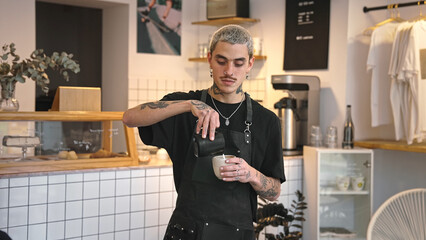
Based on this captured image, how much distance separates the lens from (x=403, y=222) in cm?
341

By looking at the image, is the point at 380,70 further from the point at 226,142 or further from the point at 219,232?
the point at 219,232

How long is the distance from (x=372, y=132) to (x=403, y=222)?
4.72 feet

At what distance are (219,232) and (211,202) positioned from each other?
0.11 metres

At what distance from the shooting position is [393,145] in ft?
13.8

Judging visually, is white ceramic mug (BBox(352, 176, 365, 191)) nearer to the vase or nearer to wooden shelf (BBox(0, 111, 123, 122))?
wooden shelf (BBox(0, 111, 123, 122))

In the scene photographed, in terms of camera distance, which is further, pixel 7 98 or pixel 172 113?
pixel 7 98

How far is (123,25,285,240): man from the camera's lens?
195 cm

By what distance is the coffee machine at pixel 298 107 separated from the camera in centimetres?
448

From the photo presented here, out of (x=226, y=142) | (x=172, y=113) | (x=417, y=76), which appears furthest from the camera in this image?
(x=417, y=76)

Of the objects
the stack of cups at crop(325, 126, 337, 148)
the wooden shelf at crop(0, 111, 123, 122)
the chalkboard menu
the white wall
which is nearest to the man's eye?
the wooden shelf at crop(0, 111, 123, 122)

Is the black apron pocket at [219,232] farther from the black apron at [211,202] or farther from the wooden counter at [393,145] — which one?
the wooden counter at [393,145]

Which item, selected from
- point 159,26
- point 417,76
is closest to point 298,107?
point 417,76

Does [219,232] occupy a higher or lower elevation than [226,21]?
lower

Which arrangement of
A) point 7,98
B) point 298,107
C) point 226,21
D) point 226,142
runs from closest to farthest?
point 226,142, point 7,98, point 298,107, point 226,21
